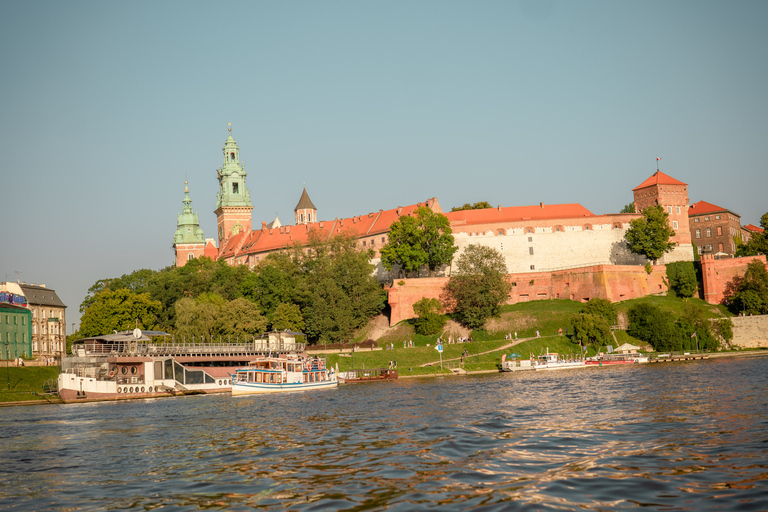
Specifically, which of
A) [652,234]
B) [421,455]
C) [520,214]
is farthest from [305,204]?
[421,455]

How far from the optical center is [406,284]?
3307 inches

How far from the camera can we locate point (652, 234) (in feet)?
283

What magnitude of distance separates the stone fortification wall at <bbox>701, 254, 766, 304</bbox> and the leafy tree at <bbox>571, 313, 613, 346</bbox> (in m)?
17.2

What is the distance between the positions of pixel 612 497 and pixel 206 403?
35533 millimetres

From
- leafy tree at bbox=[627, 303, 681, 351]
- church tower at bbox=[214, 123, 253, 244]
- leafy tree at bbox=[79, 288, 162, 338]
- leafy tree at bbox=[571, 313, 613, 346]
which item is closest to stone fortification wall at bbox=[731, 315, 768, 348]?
leafy tree at bbox=[627, 303, 681, 351]

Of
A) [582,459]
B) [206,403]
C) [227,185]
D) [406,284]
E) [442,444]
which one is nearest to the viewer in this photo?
[582,459]

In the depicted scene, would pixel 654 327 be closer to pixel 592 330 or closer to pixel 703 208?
pixel 592 330

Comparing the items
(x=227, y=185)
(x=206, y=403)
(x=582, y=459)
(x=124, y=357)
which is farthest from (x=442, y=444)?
(x=227, y=185)

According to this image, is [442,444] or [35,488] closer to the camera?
[35,488]

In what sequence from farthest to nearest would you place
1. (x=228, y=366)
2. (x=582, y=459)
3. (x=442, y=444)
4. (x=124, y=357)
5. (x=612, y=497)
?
(x=228, y=366), (x=124, y=357), (x=442, y=444), (x=582, y=459), (x=612, y=497)

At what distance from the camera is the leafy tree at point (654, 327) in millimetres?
71062

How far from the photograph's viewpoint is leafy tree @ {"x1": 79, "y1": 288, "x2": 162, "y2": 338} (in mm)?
78562

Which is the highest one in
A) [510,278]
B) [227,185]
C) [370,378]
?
[227,185]

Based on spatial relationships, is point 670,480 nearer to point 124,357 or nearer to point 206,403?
point 206,403
